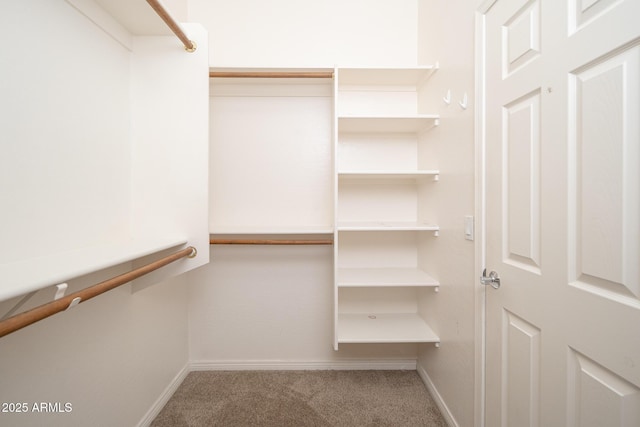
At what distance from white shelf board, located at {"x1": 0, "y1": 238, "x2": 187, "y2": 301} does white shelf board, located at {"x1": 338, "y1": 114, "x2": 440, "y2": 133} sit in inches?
51.1

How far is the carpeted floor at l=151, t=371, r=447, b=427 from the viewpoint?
1.61m

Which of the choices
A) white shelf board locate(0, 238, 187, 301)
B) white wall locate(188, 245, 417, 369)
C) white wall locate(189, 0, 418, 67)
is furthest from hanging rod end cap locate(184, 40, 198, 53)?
white wall locate(188, 245, 417, 369)

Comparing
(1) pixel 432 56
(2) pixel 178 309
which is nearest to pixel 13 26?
(2) pixel 178 309

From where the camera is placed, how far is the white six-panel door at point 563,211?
0.70 meters

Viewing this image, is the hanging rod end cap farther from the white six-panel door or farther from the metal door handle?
the metal door handle

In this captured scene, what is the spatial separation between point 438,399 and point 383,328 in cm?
50

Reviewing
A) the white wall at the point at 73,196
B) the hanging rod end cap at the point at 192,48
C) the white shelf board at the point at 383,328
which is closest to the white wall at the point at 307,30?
the hanging rod end cap at the point at 192,48

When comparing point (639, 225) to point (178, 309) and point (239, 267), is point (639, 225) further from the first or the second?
point (178, 309)

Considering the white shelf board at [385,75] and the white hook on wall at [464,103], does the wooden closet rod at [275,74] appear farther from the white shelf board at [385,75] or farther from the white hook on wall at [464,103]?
the white hook on wall at [464,103]

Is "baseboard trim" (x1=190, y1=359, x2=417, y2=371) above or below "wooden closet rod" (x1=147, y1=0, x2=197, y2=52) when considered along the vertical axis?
below

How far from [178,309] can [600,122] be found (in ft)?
7.49

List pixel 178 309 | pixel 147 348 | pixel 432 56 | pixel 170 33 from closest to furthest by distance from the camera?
1. pixel 170 33
2. pixel 147 348
3. pixel 432 56
4. pixel 178 309

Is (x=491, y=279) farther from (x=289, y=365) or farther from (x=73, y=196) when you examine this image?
(x=73, y=196)

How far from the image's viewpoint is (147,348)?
1.58 meters
